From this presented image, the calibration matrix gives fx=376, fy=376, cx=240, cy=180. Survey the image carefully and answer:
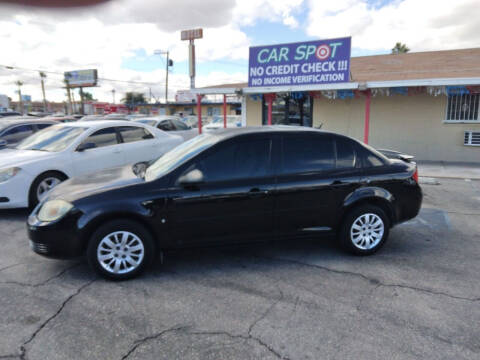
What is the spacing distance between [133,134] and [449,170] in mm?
8879

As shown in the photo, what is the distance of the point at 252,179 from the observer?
4.18 m

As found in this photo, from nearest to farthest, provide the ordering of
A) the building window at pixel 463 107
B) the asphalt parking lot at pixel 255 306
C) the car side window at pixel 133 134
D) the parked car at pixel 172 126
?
the asphalt parking lot at pixel 255 306, the car side window at pixel 133 134, the building window at pixel 463 107, the parked car at pixel 172 126

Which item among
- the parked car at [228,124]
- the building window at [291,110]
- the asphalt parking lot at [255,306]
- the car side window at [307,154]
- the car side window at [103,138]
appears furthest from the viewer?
the parked car at [228,124]

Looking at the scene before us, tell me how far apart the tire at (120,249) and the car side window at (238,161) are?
927 mm

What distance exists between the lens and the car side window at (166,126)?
12.4 m

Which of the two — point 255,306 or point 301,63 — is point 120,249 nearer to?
point 255,306

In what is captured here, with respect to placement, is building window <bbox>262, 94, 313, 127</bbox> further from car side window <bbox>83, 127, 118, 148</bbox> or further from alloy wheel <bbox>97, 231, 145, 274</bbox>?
alloy wheel <bbox>97, 231, 145, 274</bbox>

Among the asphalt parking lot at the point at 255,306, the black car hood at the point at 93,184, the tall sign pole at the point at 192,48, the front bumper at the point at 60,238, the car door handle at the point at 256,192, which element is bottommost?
the asphalt parking lot at the point at 255,306

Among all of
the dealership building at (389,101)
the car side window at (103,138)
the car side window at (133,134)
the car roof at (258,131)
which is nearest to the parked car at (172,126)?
the dealership building at (389,101)

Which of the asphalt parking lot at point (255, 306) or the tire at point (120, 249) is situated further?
the tire at point (120, 249)

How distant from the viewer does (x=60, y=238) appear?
3762mm

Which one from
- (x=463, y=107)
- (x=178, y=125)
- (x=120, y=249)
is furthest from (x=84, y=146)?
(x=463, y=107)

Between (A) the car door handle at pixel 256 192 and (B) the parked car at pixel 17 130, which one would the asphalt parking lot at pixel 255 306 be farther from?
(B) the parked car at pixel 17 130

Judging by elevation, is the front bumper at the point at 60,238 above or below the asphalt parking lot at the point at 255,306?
above
